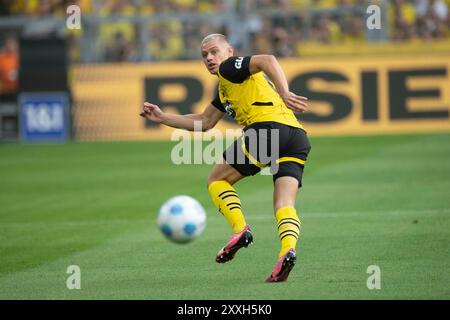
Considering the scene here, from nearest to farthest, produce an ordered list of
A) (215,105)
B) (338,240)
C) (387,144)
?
1. (215,105)
2. (338,240)
3. (387,144)

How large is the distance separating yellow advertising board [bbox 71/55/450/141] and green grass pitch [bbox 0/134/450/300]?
3118 millimetres

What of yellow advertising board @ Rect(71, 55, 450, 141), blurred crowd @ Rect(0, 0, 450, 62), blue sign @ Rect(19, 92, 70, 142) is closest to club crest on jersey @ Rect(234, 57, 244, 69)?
yellow advertising board @ Rect(71, 55, 450, 141)

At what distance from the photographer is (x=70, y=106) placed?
26.8m

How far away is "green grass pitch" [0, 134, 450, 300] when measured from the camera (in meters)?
8.33

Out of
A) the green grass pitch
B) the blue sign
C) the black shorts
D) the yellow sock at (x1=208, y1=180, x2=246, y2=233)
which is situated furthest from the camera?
the blue sign

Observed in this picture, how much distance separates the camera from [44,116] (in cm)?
2681

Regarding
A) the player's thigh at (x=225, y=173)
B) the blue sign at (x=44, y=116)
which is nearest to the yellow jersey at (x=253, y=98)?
the player's thigh at (x=225, y=173)

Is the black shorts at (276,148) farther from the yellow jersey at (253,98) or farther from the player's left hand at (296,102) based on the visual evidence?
the player's left hand at (296,102)

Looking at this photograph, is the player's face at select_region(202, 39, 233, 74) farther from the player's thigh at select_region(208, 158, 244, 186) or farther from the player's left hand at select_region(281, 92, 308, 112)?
the player's left hand at select_region(281, 92, 308, 112)

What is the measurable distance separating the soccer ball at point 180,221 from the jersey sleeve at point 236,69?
115cm

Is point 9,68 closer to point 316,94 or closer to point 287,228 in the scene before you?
point 316,94

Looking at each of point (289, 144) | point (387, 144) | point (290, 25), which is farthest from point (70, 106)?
point (289, 144)

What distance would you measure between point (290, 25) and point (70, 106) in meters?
6.31

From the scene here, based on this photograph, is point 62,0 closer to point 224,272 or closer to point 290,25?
point 290,25
